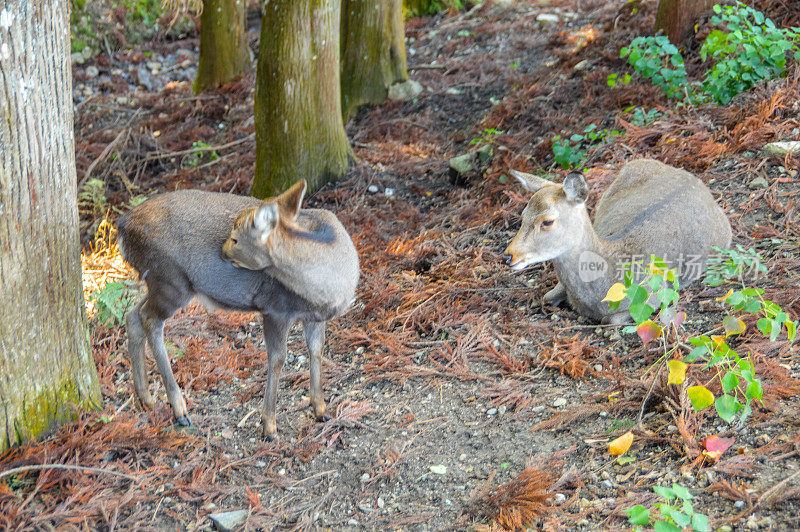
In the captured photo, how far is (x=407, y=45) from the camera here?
14047 millimetres

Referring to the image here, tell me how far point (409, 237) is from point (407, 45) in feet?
25.6

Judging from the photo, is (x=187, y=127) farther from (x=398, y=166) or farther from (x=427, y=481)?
(x=427, y=481)

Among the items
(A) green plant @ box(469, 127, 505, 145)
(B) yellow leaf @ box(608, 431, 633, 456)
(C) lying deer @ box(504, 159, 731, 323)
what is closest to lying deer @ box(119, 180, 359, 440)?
(C) lying deer @ box(504, 159, 731, 323)

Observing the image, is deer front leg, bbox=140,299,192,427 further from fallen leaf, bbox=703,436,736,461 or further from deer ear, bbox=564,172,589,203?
fallen leaf, bbox=703,436,736,461

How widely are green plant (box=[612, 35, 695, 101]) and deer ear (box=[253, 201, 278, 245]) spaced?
17.4 feet

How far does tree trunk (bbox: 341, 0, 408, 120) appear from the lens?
10.8 m

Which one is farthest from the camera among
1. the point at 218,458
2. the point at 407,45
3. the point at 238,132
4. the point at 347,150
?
the point at 407,45

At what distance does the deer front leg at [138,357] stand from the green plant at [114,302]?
708mm

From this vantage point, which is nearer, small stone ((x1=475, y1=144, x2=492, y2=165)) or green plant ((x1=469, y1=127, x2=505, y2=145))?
small stone ((x1=475, y1=144, x2=492, y2=165))

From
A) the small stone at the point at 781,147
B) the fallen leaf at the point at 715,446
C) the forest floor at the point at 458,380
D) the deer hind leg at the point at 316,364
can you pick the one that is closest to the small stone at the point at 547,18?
the forest floor at the point at 458,380

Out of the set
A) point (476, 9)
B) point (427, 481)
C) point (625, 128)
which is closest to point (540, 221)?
point (427, 481)

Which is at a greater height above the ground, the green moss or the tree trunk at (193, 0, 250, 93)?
the tree trunk at (193, 0, 250, 93)

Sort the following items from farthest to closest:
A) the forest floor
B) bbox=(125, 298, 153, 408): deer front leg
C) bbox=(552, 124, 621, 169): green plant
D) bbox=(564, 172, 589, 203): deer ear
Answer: bbox=(552, 124, 621, 169): green plant, bbox=(564, 172, 589, 203): deer ear, bbox=(125, 298, 153, 408): deer front leg, the forest floor

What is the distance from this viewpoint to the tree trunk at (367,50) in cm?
1076
